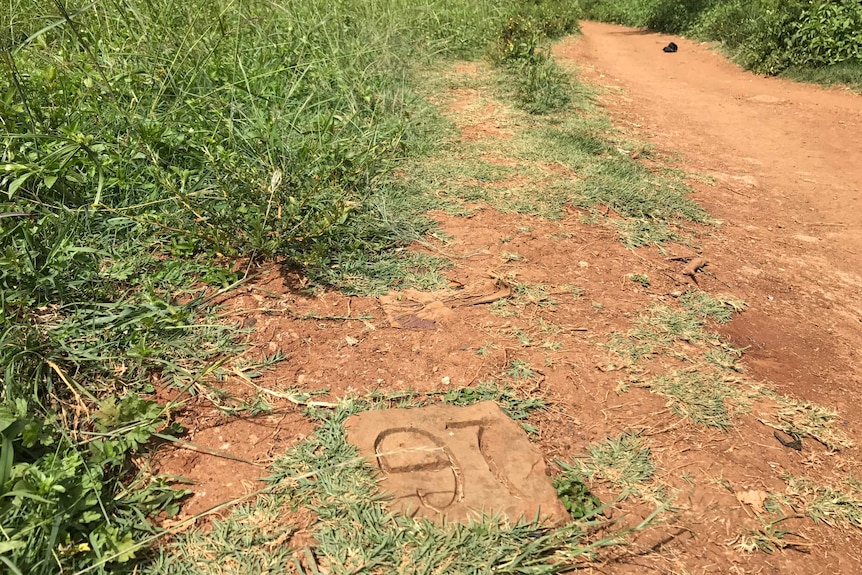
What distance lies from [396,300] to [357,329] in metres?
0.25

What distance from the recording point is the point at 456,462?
1682 mm

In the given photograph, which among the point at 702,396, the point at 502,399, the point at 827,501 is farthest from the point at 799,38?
the point at 502,399

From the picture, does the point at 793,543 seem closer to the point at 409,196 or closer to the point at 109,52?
the point at 409,196

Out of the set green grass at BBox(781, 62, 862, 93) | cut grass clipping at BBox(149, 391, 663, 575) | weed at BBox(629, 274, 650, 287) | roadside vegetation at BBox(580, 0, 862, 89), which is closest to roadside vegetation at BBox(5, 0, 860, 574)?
cut grass clipping at BBox(149, 391, 663, 575)

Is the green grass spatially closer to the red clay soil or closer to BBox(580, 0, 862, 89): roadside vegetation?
BBox(580, 0, 862, 89): roadside vegetation

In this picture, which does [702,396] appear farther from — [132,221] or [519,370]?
[132,221]

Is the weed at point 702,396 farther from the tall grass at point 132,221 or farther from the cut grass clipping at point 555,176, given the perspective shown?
the tall grass at point 132,221

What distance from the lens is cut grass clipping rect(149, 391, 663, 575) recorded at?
1410 mm

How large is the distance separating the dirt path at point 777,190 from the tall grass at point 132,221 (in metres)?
1.75

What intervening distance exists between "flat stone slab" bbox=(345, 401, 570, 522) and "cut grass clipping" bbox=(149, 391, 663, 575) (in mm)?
49

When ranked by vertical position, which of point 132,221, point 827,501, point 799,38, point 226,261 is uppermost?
point 799,38

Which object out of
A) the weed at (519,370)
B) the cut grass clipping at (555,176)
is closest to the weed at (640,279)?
the cut grass clipping at (555,176)

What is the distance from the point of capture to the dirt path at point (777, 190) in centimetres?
247

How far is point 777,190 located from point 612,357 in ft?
9.02
